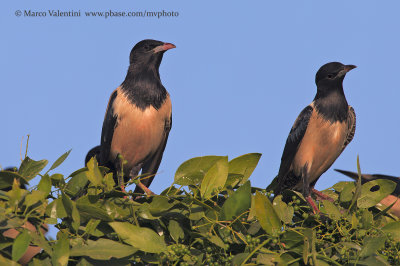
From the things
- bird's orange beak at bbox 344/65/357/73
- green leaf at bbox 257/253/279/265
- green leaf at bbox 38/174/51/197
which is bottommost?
green leaf at bbox 257/253/279/265

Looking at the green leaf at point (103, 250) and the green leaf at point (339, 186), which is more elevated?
the green leaf at point (339, 186)

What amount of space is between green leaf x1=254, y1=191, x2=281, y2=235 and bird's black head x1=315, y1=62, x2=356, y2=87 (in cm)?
418

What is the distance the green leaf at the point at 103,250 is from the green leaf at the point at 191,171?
Result: 70cm

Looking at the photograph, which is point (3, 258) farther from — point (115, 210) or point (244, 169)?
point (244, 169)

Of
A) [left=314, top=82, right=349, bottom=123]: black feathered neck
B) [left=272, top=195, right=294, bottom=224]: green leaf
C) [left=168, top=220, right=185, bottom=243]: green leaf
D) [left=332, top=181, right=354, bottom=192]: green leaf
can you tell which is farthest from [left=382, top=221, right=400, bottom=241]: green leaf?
[left=314, top=82, right=349, bottom=123]: black feathered neck

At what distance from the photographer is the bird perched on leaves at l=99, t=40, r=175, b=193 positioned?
6.89 metres

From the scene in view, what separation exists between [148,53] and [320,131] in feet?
9.03

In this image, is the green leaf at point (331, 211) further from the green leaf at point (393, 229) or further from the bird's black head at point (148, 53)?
the bird's black head at point (148, 53)

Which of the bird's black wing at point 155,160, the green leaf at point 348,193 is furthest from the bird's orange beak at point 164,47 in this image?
the green leaf at point 348,193

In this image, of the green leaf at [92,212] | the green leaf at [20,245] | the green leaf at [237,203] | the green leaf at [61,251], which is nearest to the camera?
the green leaf at [20,245]

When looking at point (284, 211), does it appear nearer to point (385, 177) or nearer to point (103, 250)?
point (103, 250)

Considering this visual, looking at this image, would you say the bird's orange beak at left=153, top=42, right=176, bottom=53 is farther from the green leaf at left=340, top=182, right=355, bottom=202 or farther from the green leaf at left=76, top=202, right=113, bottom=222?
the green leaf at left=76, top=202, right=113, bottom=222

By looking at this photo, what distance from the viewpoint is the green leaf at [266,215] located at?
3.39m

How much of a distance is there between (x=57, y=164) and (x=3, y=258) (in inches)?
30.7
